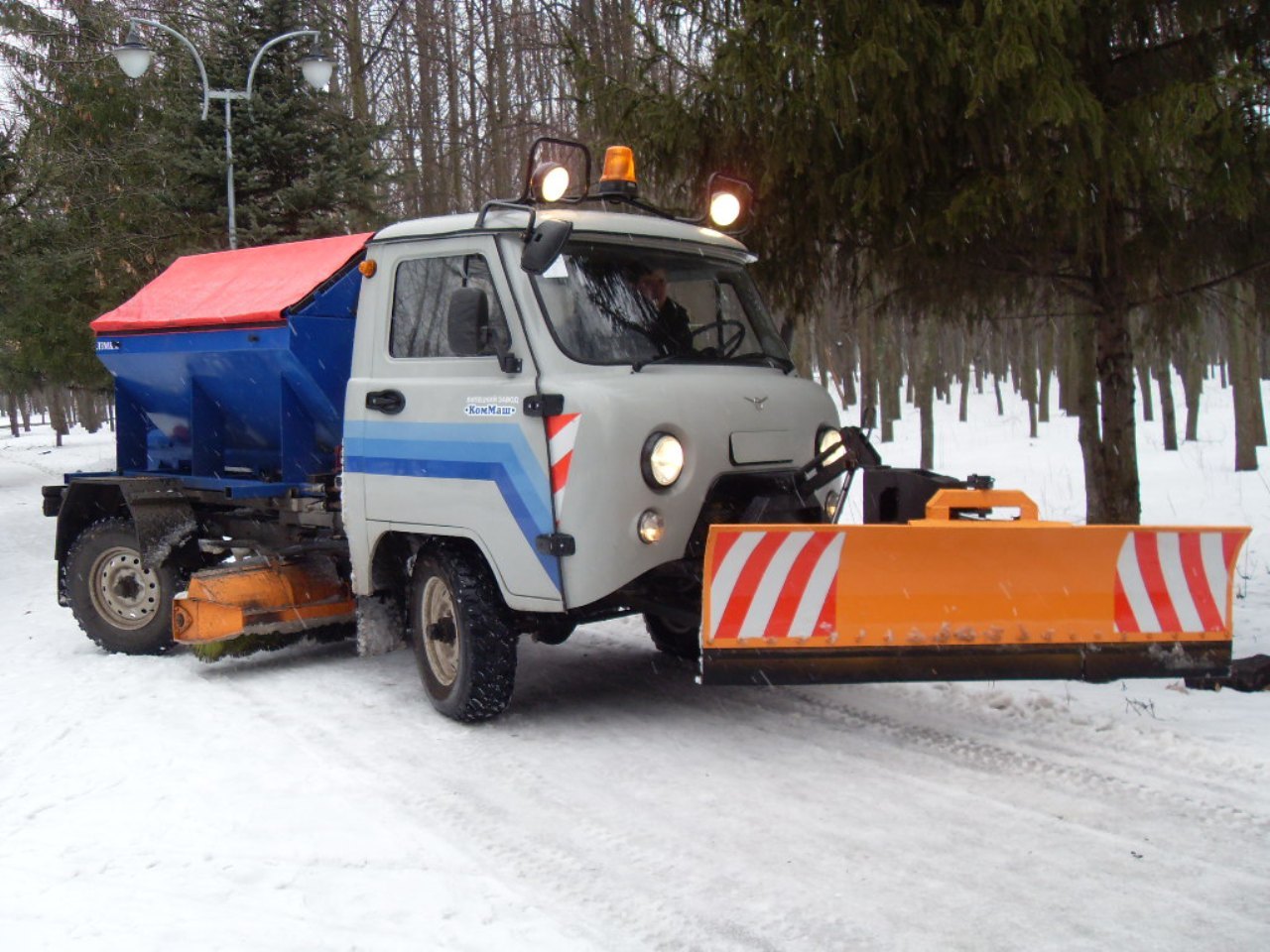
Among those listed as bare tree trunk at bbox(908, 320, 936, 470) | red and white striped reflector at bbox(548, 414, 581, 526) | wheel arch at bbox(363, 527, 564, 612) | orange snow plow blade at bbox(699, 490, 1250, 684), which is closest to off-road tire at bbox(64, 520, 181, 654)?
wheel arch at bbox(363, 527, 564, 612)

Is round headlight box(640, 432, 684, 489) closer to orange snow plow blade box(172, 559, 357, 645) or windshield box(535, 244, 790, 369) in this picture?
windshield box(535, 244, 790, 369)

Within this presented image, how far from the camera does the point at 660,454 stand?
5586mm

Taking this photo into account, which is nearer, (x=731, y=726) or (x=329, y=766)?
(x=329, y=766)

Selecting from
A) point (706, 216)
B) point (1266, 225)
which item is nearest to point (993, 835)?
point (706, 216)

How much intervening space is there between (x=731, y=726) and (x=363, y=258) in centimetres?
354

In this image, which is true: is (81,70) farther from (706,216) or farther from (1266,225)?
(1266,225)

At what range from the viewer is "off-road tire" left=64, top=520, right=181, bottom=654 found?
27.5 ft

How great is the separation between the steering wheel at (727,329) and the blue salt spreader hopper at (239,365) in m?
2.29

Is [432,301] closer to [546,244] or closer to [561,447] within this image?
[546,244]

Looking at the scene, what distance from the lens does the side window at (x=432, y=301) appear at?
607 centimetres

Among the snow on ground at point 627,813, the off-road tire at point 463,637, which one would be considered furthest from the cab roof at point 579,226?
the snow on ground at point 627,813

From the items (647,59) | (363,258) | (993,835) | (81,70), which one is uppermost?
(81,70)

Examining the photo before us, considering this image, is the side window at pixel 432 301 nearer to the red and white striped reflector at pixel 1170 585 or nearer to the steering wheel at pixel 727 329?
the steering wheel at pixel 727 329

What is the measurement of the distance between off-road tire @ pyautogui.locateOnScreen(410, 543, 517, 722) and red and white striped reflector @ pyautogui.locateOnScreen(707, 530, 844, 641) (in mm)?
1440
